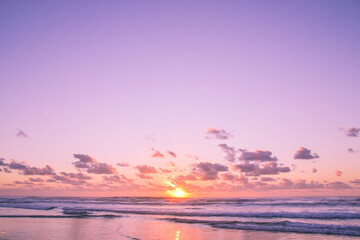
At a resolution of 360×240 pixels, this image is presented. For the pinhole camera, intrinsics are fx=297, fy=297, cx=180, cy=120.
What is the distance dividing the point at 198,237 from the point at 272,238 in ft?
16.2

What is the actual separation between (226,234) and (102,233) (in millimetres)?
8827

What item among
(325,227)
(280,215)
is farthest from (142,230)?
(280,215)

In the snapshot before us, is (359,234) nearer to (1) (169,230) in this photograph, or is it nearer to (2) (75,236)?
(1) (169,230)

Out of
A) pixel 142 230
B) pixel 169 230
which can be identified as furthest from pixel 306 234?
pixel 142 230

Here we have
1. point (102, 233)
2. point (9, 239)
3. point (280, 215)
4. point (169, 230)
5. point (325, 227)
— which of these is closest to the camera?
point (9, 239)

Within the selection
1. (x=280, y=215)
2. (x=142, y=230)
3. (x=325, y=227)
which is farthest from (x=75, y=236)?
(x=280, y=215)

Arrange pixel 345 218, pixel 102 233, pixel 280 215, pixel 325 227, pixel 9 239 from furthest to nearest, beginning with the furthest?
pixel 280 215
pixel 345 218
pixel 325 227
pixel 102 233
pixel 9 239

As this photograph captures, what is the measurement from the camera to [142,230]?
22.8m

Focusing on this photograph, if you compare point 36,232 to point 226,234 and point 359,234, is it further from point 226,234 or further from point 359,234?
point 359,234

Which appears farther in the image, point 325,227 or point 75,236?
point 325,227

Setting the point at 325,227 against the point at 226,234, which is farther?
the point at 325,227

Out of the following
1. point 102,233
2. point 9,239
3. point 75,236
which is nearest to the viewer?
point 9,239

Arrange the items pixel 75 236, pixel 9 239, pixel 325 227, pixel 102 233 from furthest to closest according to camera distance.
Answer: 1. pixel 325 227
2. pixel 102 233
3. pixel 75 236
4. pixel 9 239

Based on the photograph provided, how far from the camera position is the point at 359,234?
21.9m
